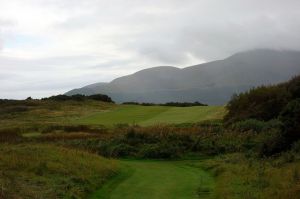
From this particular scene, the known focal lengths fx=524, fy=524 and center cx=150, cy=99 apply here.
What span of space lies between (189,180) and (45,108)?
76911 millimetres

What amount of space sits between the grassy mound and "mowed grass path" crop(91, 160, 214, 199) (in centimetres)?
69

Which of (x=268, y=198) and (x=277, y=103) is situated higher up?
(x=277, y=103)

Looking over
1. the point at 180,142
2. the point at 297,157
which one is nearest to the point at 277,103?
the point at 180,142

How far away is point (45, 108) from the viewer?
96.9 meters

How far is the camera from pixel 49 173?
21.6 metres

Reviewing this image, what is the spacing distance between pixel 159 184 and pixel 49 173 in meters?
4.56

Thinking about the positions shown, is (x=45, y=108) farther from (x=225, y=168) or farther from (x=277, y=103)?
(x=225, y=168)

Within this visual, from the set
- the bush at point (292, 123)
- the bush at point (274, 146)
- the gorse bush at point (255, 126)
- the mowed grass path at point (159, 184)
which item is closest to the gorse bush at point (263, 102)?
the gorse bush at point (255, 126)

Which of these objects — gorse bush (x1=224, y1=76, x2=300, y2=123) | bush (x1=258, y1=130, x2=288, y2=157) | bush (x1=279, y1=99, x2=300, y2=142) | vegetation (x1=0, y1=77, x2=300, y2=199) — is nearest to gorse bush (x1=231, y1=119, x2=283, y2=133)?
vegetation (x1=0, y1=77, x2=300, y2=199)

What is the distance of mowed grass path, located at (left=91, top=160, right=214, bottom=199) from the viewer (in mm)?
18984

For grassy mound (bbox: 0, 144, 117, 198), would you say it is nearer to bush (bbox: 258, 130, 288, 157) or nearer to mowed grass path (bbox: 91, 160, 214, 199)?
mowed grass path (bbox: 91, 160, 214, 199)

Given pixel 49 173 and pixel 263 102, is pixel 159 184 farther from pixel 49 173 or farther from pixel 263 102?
pixel 263 102

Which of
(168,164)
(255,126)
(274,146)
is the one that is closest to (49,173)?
(168,164)

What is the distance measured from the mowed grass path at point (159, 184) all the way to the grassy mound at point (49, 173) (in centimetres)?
69
